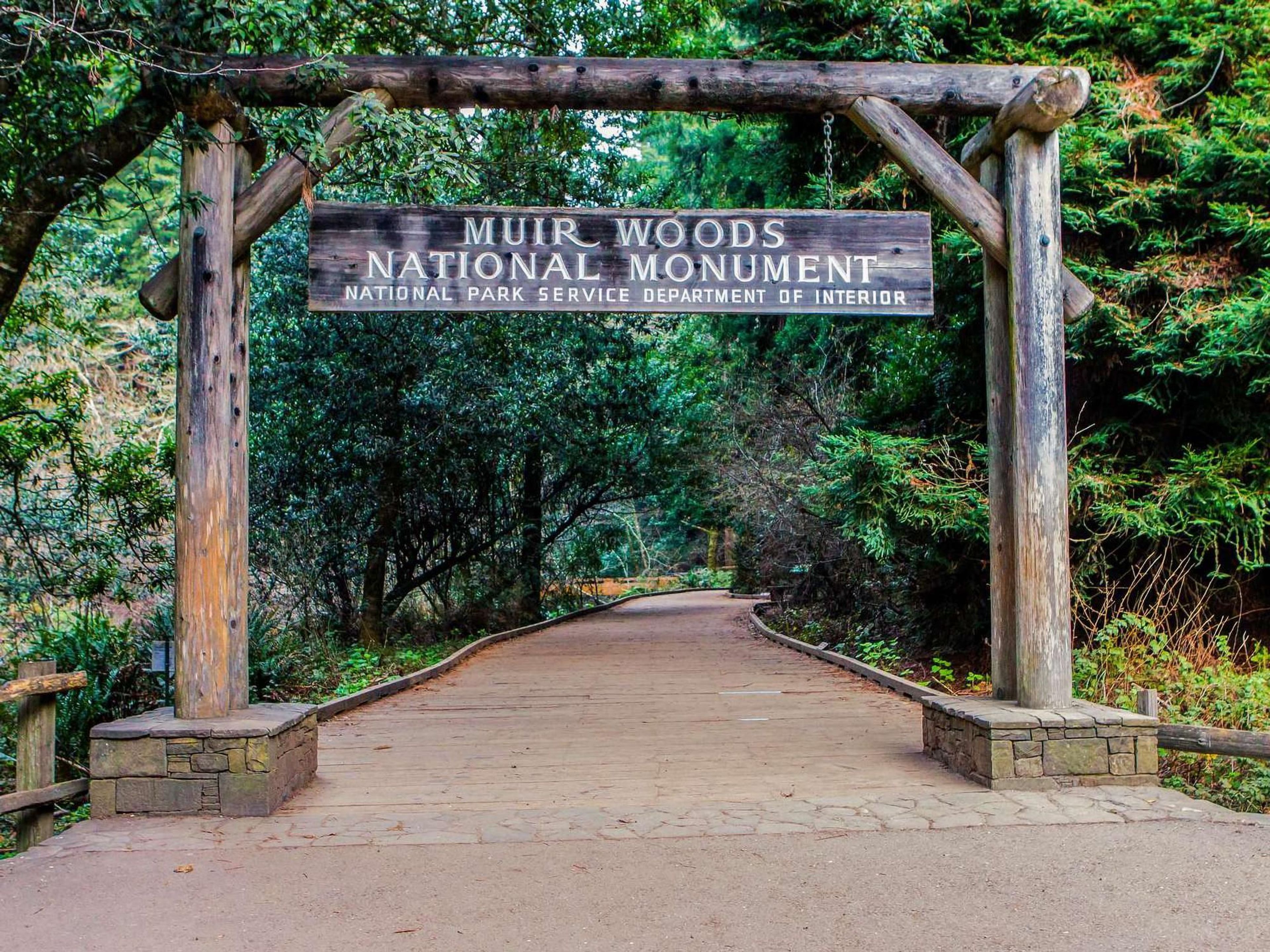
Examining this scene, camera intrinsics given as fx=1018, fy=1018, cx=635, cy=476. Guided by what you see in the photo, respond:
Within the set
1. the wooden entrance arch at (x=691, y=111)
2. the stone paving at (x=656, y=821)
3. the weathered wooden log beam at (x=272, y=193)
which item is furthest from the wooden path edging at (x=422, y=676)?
the weathered wooden log beam at (x=272, y=193)

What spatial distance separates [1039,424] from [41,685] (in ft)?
18.3

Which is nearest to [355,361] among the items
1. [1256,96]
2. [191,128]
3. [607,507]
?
[191,128]

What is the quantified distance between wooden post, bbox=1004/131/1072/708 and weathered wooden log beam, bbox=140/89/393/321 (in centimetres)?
387

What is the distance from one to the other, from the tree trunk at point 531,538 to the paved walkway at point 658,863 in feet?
37.4

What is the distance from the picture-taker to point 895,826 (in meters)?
5.00

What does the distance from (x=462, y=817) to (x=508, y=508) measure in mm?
13372

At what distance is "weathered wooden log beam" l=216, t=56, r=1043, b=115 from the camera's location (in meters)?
5.99

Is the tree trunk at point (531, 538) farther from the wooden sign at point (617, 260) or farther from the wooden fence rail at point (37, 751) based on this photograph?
the wooden fence rail at point (37, 751)

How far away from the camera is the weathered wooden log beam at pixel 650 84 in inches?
236

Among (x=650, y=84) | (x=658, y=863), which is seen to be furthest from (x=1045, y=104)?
(x=658, y=863)

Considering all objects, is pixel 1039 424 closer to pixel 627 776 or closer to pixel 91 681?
pixel 627 776

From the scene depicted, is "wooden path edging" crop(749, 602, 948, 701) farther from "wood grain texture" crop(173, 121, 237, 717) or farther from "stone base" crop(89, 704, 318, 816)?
"wood grain texture" crop(173, 121, 237, 717)

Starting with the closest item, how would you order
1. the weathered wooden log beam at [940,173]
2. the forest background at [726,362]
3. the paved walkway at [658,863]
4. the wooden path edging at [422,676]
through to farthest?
the paved walkway at [658,863] → the weathered wooden log beam at [940,173] → the forest background at [726,362] → the wooden path edging at [422,676]

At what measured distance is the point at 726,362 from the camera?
17750 millimetres
